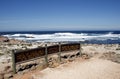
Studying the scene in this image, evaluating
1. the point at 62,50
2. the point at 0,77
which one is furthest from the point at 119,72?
the point at 0,77

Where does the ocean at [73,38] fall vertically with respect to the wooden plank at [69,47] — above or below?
below

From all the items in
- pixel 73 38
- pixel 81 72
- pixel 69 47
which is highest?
pixel 69 47

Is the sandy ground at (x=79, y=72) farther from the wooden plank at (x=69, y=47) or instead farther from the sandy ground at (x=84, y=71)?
the wooden plank at (x=69, y=47)

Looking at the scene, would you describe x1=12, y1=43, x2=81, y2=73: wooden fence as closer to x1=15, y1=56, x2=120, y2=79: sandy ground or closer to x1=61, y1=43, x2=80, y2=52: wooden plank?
x1=61, y1=43, x2=80, y2=52: wooden plank

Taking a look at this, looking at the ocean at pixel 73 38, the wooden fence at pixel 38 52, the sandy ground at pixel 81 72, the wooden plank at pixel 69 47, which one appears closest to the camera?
the sandy ground at pixel 81 72

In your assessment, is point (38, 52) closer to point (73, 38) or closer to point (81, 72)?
point (81, 72)

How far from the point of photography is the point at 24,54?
33.5 feet

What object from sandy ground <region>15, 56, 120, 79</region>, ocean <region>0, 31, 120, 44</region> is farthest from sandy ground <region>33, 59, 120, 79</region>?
ocean <region>0, 31, 120, 44</region>

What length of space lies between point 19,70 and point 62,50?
363 cm

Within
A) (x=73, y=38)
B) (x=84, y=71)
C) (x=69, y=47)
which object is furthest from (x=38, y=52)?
(x=73, y=38)

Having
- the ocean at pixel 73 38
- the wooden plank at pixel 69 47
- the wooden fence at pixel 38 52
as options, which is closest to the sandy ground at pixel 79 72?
the wooden fence at pixel 38 52

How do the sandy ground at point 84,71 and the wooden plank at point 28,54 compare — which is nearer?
the sandy ground at point 84,71

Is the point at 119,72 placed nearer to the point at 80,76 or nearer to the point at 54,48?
the point at 80,76

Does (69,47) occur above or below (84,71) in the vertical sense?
above
